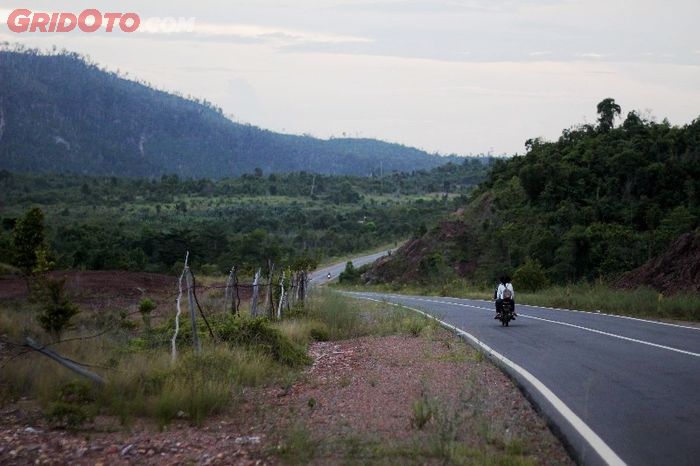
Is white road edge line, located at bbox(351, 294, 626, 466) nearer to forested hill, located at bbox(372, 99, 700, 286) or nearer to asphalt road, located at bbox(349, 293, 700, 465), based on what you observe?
asphalt road, located at bbox(349, 293, 700, 465)

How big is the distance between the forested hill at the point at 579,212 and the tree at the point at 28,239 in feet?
80.5

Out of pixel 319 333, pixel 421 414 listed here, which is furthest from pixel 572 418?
pixel 319 333

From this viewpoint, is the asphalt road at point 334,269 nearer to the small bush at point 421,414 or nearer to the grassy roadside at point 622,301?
the grassy roadside at point 622,301

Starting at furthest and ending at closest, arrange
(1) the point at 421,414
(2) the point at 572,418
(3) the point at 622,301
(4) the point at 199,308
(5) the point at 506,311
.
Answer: (3) the point at 622,301 → (5) the point at 506,311 → (4) the point at 199,308 → (2) the point at 572,418 → (1) the point at 421,414

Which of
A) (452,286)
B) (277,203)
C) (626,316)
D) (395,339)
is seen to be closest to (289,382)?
(395,339)

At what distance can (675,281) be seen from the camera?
30.4 metres

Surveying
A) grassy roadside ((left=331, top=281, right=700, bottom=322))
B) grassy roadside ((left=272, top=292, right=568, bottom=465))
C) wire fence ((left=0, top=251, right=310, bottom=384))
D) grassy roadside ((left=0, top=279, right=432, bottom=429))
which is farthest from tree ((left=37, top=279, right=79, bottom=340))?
grassy roadside ((left=331, top=281, right=700, bottom=322))

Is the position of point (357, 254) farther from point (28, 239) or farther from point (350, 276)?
point (28, 239)

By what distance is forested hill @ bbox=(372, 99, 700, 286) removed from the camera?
46031mm

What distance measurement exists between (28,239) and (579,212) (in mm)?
33198

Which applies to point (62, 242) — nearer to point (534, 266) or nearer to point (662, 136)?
point (534, 266)

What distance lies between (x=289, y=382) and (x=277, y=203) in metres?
116

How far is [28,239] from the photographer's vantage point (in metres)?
33.3

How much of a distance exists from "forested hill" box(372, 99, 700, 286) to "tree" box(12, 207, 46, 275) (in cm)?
2453
